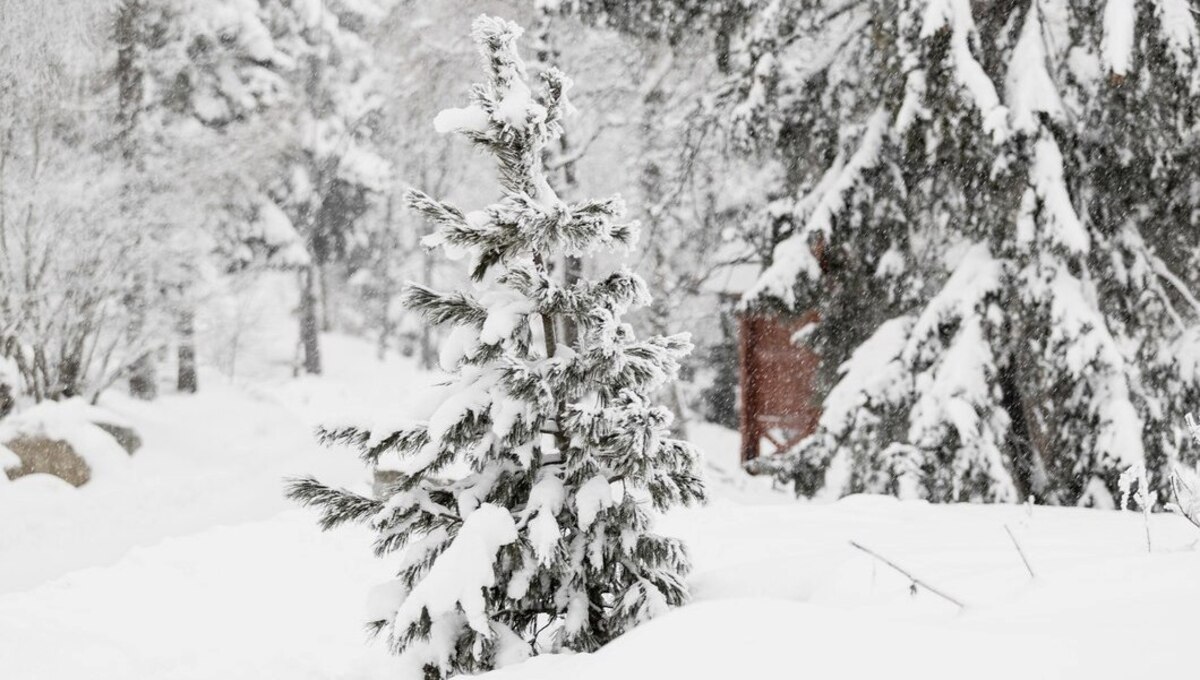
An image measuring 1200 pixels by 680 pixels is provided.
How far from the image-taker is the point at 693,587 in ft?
14.5

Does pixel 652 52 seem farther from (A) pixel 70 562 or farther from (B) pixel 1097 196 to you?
(A) pixel 70 562

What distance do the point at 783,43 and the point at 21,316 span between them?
1099cm

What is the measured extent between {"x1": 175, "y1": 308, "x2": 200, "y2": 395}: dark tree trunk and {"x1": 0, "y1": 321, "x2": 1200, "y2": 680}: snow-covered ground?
196 cm

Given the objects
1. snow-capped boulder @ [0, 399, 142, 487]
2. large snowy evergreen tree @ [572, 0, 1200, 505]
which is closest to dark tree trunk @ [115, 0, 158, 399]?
snow-capped boulder @ [0, 399, 142, 487]

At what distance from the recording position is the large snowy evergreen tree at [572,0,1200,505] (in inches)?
→ 289

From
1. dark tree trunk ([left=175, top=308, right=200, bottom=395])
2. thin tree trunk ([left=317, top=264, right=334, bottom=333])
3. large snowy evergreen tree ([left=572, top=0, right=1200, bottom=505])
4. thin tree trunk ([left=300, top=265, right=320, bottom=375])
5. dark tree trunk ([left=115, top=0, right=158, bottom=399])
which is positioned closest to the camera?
large snowy evergreen tree ([left=572, top=0, right=1200, bottom=505])

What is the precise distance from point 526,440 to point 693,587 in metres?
1.06

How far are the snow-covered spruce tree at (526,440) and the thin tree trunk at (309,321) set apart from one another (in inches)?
986

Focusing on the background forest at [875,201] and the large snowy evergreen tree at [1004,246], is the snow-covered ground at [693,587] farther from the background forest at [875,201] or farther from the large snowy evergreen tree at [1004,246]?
the background forest at [875,201]

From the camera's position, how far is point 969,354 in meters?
7.69

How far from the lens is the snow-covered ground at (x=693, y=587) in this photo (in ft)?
7.60

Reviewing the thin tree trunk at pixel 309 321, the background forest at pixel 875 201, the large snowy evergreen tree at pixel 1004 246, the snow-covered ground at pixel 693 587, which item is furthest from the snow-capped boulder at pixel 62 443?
the thin tree trunk at pixel 309 321

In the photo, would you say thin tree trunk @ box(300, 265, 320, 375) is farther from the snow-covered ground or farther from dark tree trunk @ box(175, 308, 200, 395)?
the snow-covered ground

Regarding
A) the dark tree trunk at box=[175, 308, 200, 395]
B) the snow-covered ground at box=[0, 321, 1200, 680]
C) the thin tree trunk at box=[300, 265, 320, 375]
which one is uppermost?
the thin tree trunk at box=[300, 265, 320, 375]
